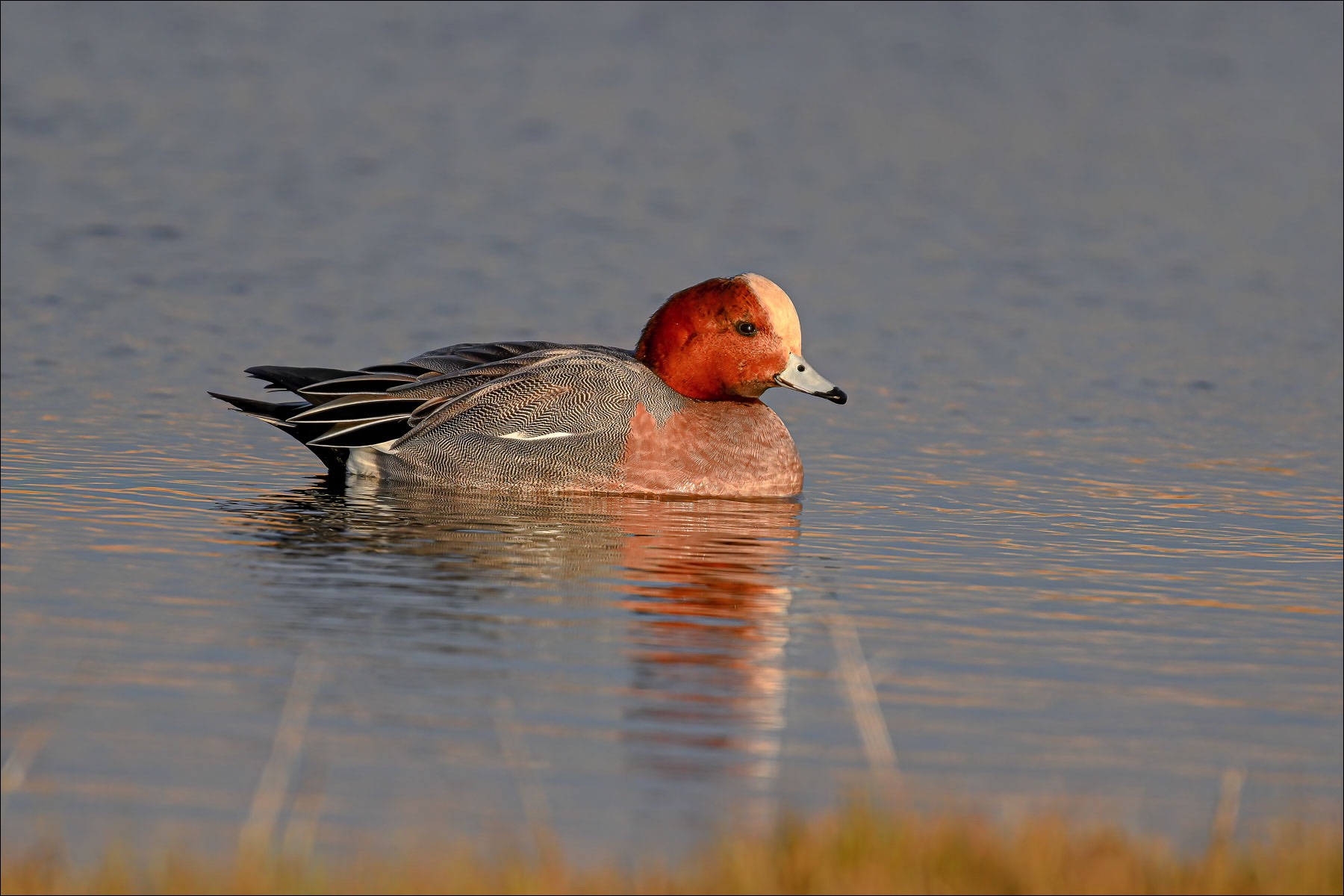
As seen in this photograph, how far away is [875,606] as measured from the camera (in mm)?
7102

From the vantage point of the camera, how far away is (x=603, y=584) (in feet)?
23.8

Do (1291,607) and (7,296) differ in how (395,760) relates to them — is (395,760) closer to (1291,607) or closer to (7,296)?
(1291,607)

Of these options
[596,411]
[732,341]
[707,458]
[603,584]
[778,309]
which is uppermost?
[778,309]

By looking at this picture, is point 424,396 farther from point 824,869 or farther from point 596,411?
point 824,869

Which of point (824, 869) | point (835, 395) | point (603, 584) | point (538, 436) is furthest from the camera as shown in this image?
point (835, 395)

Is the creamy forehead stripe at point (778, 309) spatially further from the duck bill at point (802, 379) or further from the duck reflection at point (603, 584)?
the duck reflection at point (603, 584)

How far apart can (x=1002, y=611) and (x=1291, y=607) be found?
3.95 feet

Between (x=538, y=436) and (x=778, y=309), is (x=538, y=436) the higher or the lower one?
the lower one

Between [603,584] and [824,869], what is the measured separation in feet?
10.6

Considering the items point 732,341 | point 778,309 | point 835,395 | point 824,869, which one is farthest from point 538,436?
point 824,869

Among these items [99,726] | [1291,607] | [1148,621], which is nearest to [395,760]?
[99,726]

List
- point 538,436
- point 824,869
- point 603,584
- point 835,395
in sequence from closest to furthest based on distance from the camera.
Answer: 1. point 824,869
2. point 603,584
3. point 538,436
4. point 835,395

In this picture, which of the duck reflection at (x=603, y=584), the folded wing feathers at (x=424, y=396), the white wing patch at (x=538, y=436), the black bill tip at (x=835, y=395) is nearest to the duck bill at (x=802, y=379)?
the black bill tip at (x=835, y=395)

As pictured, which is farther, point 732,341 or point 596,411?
point 732,341
